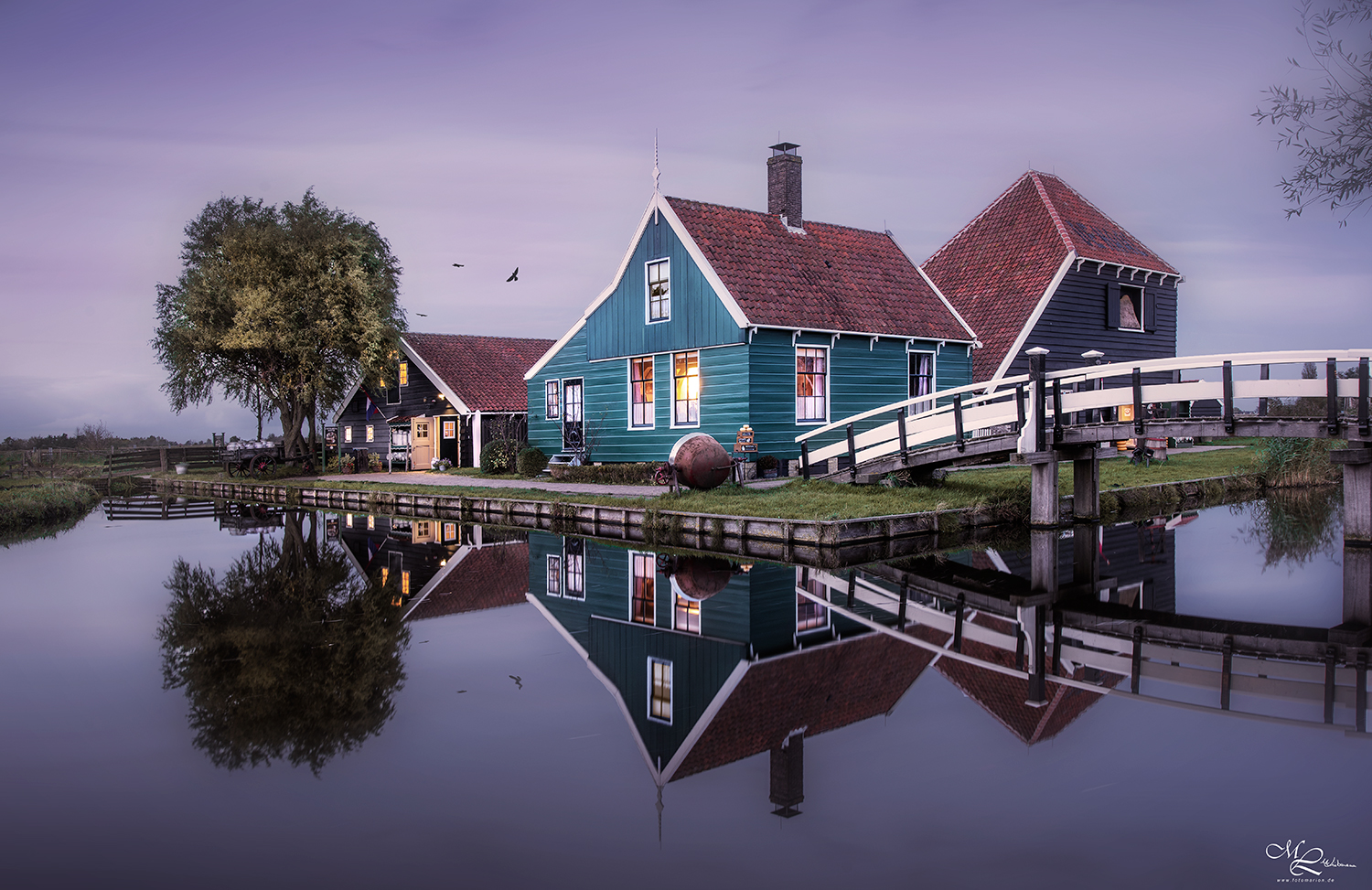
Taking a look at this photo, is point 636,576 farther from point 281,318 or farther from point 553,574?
point 281,318

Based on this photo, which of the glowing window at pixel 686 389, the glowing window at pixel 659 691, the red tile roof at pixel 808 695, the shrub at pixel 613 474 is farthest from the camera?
the shrub at pixel 613 474

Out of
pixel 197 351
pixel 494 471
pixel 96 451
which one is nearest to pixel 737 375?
pixel 494 471

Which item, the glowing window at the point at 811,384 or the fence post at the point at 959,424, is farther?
the glowing window at the point at 811,384

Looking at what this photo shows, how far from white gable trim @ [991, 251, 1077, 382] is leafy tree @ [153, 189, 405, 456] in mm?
19275

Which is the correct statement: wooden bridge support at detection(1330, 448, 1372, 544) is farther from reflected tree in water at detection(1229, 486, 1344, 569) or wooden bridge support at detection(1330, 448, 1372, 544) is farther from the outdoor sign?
the outdoor sign

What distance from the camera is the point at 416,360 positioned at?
3297 centimetres

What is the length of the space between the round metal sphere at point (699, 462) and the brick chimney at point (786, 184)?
8699mm

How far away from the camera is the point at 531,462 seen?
86.9ft

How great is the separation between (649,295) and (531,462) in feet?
19.6

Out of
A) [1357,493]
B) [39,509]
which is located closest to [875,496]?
[1357,493]

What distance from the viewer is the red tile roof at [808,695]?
6195mm

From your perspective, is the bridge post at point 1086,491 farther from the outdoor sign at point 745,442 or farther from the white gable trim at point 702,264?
the white gable trim at point 702,264

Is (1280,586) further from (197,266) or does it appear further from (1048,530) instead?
(197,266)

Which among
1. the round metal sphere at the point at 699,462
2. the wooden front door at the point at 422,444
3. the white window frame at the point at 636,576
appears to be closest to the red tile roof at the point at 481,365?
the wooden front door at the point at 422,444
